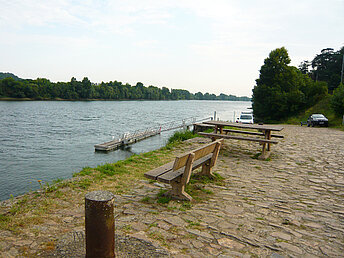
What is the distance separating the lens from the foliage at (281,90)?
36750 mm

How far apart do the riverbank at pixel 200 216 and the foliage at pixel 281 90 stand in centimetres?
3295

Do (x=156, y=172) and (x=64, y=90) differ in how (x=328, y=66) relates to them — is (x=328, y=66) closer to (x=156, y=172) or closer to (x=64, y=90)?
(x=156, y=172)

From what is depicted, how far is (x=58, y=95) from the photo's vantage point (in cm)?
11538

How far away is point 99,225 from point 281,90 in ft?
132

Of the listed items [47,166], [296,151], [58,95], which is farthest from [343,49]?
[58,95]

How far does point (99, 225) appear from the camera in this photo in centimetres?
250

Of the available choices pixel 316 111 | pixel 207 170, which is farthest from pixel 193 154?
pixel 316 111

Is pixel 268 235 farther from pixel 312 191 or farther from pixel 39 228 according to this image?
pixel 39 228

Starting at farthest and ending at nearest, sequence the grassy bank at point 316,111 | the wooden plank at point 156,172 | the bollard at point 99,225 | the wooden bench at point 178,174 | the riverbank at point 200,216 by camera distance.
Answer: the grassy bank at point 316,111, the wooden plank at point 156,172, the wooden bench at point 178,174, the riverbank at point 200,216, the bollard at point 99,225

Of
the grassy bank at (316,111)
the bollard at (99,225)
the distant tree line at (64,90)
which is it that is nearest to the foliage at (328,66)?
the grassy bank at (316,111)

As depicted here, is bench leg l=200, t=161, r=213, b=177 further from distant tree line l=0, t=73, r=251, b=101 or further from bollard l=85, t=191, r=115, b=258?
distant tree line l=0, t=73, r=251, b=101

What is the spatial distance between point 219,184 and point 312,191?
6.31 feet

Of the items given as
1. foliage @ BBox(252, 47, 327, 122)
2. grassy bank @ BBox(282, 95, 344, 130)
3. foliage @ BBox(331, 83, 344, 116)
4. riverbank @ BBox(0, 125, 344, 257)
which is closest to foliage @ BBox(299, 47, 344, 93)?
foliage @ BBox(252, 47, 327, 122)

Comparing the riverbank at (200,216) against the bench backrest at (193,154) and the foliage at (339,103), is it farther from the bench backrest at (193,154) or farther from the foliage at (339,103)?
the foliage at (339,103)
